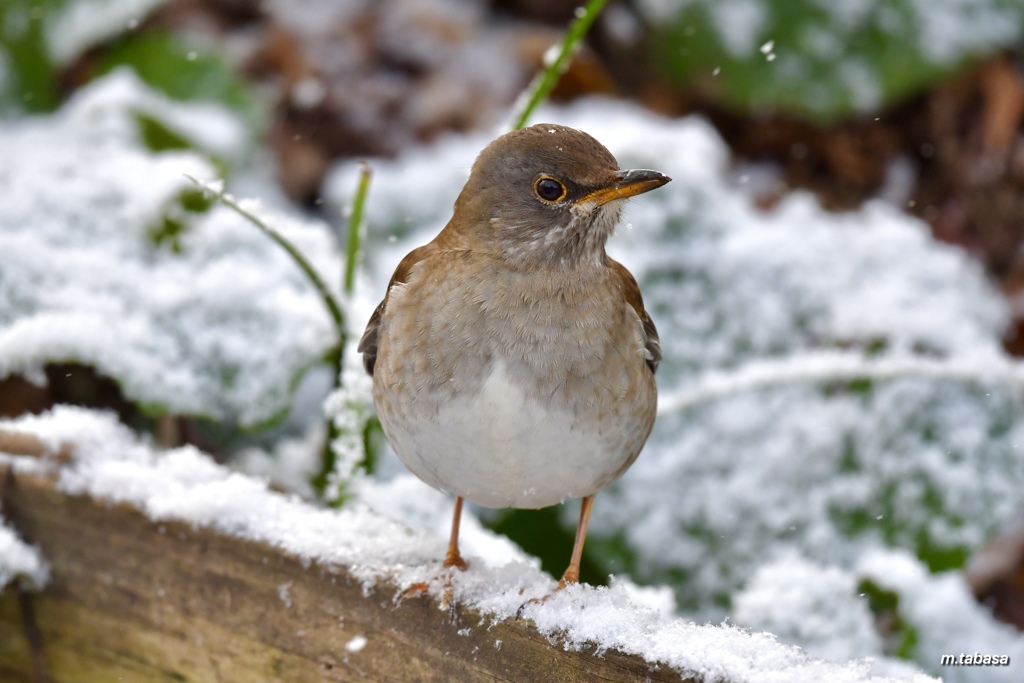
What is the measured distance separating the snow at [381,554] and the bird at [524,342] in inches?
4.9

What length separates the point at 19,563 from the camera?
2.09m

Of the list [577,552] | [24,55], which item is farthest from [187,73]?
[577,552]

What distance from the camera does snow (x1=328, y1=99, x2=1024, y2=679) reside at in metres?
2.61

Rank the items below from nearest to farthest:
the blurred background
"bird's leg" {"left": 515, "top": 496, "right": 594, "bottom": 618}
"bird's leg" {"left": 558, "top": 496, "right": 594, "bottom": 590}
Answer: "bird's leg" {"left": 515, "top": 496, "right": 594, "bottom": 618} → "bird's leg" {"left": 558, "top": 496, "right": 594, "bottom": 590} → the blurred background

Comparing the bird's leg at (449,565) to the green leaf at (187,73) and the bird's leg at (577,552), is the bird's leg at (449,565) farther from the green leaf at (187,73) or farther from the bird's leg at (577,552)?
the green leaf at (187,73)

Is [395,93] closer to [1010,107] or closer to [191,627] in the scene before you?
[1010,107]

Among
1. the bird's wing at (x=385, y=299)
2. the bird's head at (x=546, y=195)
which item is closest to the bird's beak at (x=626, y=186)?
the bird's head at (x=546, y=195)

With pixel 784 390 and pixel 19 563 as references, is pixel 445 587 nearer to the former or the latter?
pixel 19 563

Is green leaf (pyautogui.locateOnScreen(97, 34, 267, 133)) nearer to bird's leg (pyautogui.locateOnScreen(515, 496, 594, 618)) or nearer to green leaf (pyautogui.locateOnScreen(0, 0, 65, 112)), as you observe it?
green leaf (pyautogui.locateOnScreen(0, 0, 65, 112))

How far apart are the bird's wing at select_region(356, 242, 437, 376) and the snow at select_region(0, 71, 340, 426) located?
0.39m

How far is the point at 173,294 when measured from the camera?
2.68m

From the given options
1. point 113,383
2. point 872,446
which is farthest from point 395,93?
point 872,446

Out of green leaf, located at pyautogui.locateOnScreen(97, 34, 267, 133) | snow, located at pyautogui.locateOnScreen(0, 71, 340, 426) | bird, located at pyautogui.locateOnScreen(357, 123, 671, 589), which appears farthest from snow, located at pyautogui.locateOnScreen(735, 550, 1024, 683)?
green leaf, located at pyautogui.locateOnScreen(97, 34, 267, 133)

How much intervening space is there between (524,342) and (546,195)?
269mm
